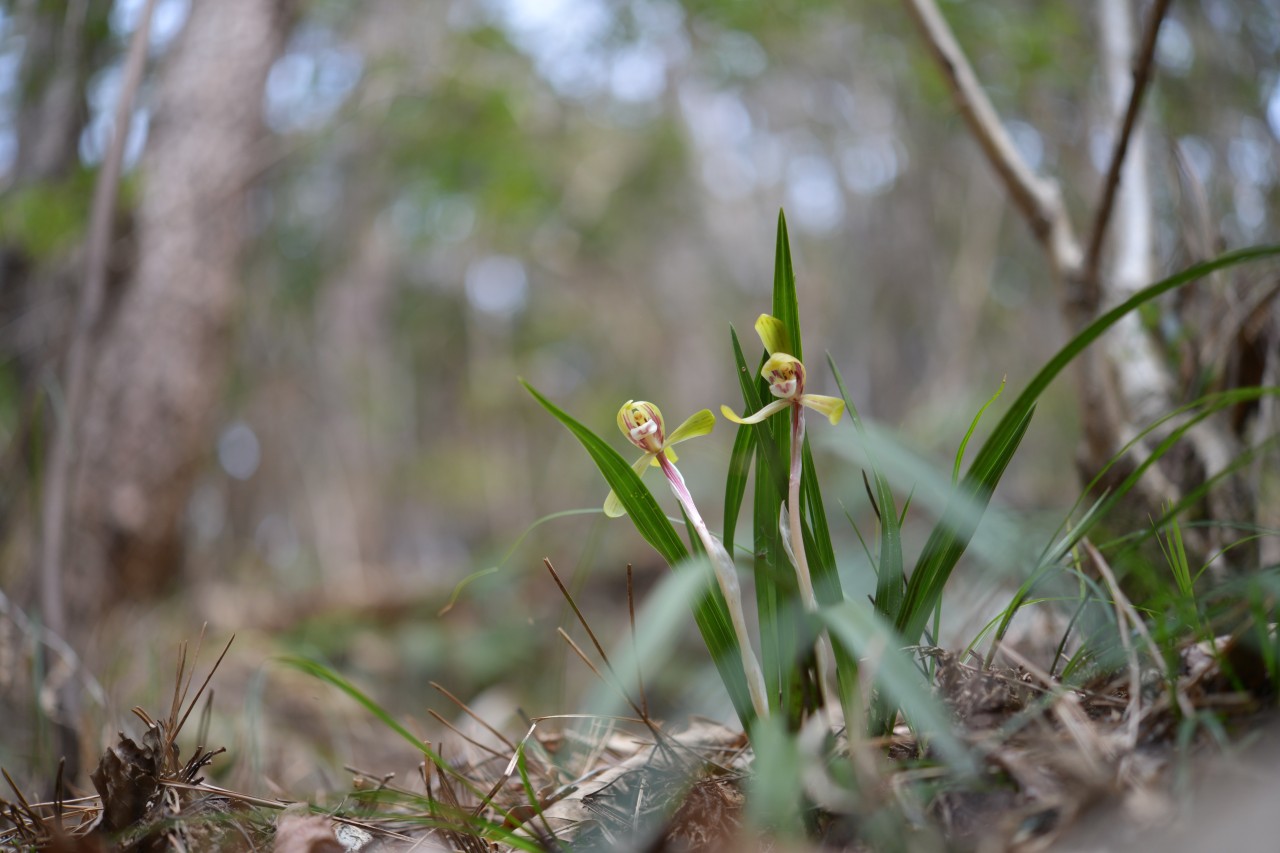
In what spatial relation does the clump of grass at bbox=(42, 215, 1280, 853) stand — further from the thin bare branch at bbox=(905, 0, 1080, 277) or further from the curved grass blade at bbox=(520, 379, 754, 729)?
the thin bare branch at bbox=(905, 0, 1080, 277)

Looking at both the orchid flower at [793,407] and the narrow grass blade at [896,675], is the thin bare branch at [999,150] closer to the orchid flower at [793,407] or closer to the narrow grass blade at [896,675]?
the orchid flower at [793,407]

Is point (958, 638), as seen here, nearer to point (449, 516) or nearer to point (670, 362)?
point (670, 362)

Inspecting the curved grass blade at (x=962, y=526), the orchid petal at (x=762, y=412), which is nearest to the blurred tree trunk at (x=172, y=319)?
the orchid petal at (x=762, y=412)

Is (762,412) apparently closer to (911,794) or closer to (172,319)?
(911,794)

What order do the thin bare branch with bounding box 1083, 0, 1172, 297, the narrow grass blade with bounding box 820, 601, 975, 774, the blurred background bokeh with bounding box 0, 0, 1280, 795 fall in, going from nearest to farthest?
the narrow grass blade with bounding box 820, 601, 975, 774
the thin bare branch with bounding box 1083, 0, 1172, 297
the blurred background bokeh with bounding box 0, 0, 1280, 795

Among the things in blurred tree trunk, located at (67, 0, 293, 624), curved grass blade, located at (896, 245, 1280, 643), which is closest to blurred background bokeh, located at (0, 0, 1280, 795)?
blurred tree trunk, located at (67, 0, 293, 624)

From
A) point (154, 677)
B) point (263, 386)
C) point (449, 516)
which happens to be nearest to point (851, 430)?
point (154, 677)
